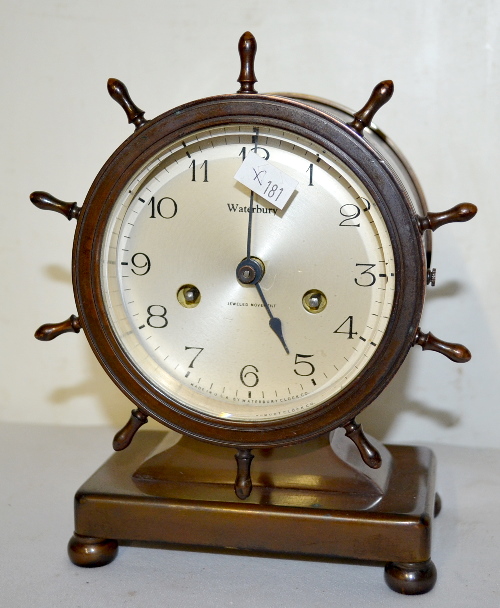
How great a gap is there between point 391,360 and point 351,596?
13.1 inches

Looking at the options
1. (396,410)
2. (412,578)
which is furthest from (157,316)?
(396,410)

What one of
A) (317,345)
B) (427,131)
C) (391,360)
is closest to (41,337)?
(317,345)

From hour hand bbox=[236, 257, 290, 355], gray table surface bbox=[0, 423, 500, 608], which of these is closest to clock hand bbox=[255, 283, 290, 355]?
hour hand bbox=[236, 257, 290, 355]

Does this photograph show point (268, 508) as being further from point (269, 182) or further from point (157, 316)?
point (269, 182)

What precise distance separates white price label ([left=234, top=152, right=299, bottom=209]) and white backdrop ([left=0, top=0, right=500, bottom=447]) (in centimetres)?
49

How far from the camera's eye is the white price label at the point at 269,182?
128 cm

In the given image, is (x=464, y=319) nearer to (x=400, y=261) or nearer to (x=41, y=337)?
(x=400, y=261)

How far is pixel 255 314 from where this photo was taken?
1.33 meters

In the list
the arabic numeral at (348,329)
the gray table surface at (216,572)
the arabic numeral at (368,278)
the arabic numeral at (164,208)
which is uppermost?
the arabic numeral at (164,208)

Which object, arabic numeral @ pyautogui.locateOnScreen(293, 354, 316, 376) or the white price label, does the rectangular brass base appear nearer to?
arabic numeral @ pyautogui.locateOnScreen(293, 354, 316, 376)

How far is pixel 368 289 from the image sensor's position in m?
1.29

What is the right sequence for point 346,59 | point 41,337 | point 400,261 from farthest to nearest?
point 346,59 < point 41,337 < point 400,261

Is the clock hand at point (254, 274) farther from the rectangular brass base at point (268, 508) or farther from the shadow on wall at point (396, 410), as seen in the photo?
the shadow on wall at point (396, 410)

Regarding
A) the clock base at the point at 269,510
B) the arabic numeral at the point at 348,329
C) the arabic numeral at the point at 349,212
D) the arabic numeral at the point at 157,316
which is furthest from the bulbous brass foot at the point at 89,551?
the arabic numeral at the point at 349,212
